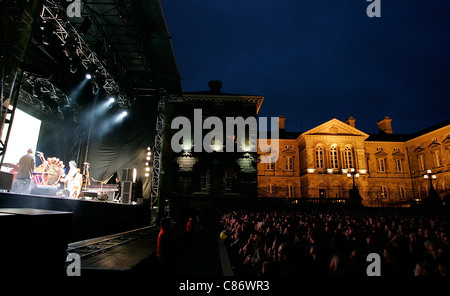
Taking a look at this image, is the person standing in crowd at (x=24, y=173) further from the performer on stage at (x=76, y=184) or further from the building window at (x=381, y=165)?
the building window at (x=381, y=165)

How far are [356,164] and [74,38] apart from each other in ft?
115

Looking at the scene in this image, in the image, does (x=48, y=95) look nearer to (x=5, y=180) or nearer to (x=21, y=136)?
(x=21, y=136)

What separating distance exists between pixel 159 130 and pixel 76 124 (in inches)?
230

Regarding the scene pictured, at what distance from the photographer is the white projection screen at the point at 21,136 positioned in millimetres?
11203

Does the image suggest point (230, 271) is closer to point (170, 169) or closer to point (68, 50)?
point (68, 50)

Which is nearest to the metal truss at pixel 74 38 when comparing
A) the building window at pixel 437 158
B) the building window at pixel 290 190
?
the building window at pixel 290 190

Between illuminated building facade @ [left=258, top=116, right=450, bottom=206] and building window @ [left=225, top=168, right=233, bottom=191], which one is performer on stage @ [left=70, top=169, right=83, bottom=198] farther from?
illuminated building facade @ [left=258, top=116, right=450, bottom=206]

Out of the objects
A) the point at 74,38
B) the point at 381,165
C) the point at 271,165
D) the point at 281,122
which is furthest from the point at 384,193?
the point at 74,38

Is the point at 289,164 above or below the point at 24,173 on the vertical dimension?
above

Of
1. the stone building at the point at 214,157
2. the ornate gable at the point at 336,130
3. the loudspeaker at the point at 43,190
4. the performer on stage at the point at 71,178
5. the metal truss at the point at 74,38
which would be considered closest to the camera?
the metal truss at the point at 74,38

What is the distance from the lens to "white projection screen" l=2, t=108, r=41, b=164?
1120 cm

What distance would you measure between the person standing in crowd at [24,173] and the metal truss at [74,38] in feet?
16.2

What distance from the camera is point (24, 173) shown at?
8.83m
